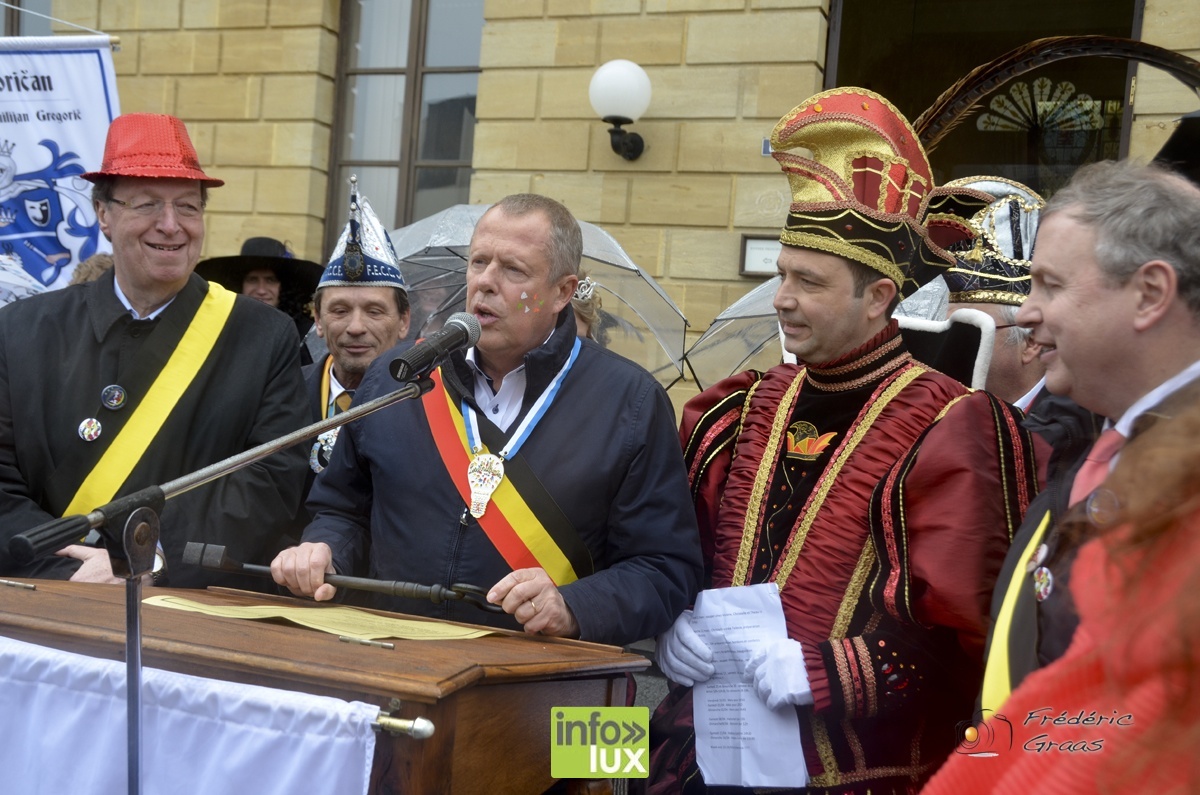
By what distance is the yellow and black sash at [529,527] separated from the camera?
9.08ft

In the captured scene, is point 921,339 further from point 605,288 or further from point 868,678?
point 605,288

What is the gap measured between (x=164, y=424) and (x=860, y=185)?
1945 mm

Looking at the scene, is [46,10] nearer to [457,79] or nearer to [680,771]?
[457,79]

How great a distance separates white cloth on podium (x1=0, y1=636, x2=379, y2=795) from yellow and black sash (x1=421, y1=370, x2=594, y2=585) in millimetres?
878

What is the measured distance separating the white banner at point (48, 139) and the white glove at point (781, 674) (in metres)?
4.03

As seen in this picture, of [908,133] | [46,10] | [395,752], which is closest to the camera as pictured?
[395,752]

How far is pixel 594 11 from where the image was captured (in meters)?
8.65

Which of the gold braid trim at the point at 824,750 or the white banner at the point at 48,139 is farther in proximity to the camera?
the white banner at the point at 48,139

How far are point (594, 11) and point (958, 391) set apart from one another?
6.52 m

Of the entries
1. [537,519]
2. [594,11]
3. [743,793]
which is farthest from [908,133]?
[594,11]

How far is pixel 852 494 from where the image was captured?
2707 mm

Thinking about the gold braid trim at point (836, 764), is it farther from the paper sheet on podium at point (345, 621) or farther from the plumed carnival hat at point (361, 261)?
the plumed carnival hat at point (361, 261)

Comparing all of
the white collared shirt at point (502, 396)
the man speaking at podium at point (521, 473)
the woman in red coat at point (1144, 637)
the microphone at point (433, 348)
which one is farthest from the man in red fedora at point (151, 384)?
the woman in red coat at point (1144, 637)

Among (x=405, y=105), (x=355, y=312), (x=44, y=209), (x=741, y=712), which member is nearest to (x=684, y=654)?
(x=741, y=712)
